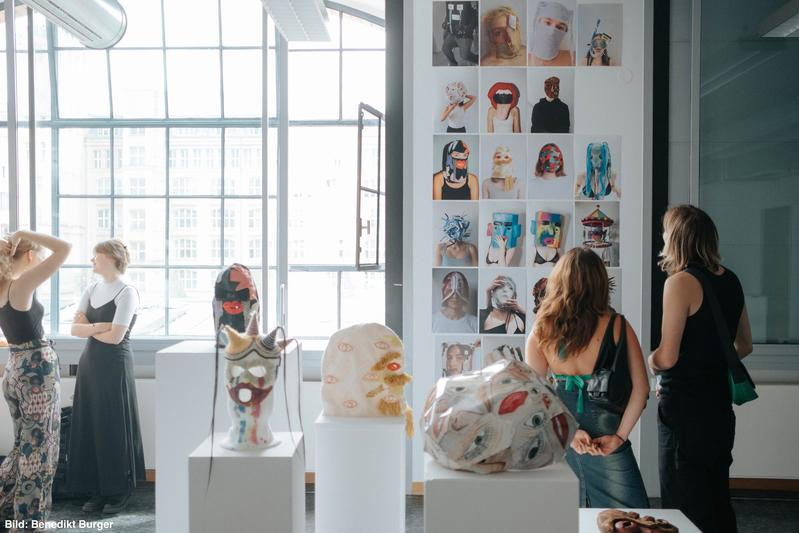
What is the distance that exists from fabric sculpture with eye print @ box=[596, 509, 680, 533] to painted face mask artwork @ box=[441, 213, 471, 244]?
6.89 feet

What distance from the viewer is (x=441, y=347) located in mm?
4086

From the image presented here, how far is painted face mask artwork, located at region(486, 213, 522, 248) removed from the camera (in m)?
4.04

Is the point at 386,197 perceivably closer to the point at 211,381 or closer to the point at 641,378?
the point at 211,381

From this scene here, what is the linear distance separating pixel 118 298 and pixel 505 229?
6.84ft

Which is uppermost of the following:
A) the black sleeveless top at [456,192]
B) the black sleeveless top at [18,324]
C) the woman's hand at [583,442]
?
the black sleeveless top at [456,192]

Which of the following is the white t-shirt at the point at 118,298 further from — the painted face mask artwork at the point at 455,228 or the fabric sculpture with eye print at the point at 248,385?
the fabric sculpture with eye print at the point at 248,385

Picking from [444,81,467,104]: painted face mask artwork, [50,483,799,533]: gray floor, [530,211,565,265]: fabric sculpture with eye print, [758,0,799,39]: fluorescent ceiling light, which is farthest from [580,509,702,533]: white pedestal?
[758,0,799,39]: fluorescent ceiling light

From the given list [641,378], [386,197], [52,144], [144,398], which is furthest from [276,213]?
[641,378]

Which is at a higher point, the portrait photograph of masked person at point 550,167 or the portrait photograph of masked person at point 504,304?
the portrait photograph of masked person at point 550,167

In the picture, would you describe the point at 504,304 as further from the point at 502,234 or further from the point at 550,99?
the point at 550,99

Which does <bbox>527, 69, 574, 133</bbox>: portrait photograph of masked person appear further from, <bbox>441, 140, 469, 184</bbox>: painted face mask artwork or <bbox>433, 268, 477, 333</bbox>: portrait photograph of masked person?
<bbox>433, 268, 477, 333</bbox>: portrait photograph of masked person

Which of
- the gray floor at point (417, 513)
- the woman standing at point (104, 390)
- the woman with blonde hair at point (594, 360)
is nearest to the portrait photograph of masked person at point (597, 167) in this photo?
the woman with blonde hair at point (594, 360)

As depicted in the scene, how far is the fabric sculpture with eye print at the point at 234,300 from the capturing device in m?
2.97

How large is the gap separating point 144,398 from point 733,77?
13.0ft
